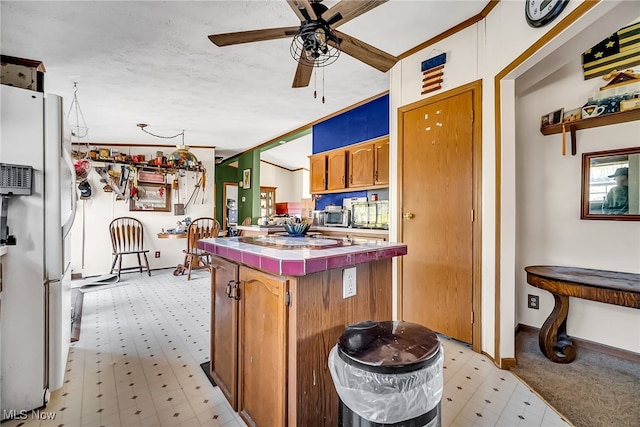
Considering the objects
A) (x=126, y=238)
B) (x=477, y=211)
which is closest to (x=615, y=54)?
(x=477, y=211)

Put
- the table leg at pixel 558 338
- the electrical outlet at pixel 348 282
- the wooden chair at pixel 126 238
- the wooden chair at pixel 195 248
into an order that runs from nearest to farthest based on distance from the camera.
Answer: the electrical outlet at pixel 348 282
the table leg at pixel 558 338
the wooden chair at pixel 195 248
the wooden chair at pixel 126 238

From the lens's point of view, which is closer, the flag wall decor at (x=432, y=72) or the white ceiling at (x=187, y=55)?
the white ceiling at (x=187, y=55)

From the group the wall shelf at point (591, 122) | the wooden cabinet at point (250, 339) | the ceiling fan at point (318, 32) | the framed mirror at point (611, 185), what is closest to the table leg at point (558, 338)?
the framed mirror at point (611, 185)

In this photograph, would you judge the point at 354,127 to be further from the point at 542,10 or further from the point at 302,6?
the point at 302,6

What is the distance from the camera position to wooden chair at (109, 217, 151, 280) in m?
5.02

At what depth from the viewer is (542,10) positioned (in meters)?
1.64

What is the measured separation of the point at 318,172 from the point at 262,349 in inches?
138

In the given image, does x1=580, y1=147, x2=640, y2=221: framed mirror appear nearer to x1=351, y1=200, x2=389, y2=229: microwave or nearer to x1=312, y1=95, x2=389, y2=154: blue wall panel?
x1=351, y1=200, x2=389, y2=229: microwave

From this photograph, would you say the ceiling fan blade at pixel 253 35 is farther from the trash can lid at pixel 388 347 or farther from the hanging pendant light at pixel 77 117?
the hanging pendant light at pixel 77 117

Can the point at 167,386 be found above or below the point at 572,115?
A: below

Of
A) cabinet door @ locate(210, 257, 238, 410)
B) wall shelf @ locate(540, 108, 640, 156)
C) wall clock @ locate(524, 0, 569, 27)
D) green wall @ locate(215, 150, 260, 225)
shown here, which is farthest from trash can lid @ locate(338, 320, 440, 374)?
green wall @ locate(215, 150, 260, 225)

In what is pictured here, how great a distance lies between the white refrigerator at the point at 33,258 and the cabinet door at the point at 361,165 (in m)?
2.95

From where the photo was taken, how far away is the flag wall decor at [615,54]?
203 cm

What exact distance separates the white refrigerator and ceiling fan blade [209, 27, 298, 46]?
39.4 inches
